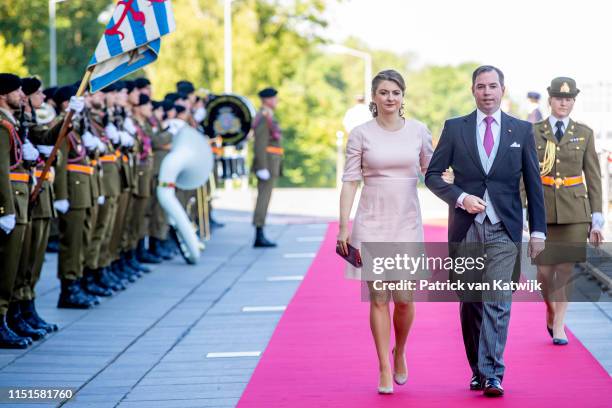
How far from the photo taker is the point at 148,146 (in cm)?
1560

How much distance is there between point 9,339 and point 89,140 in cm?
268

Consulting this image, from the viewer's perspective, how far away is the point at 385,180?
807cm

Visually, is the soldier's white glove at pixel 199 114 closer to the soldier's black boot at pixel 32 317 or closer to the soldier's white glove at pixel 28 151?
the soldier's black boot at pixel 32 317

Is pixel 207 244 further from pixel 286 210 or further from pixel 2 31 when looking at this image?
pixel 2 31

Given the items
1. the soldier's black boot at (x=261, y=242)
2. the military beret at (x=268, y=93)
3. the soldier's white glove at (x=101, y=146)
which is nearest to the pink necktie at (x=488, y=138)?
the soldier's white glove at (x=101, y=146)

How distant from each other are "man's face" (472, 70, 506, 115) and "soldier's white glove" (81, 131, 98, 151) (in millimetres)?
5150

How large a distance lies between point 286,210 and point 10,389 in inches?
782

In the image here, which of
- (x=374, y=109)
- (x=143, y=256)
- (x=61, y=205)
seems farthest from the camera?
A: (x=143, y=256)

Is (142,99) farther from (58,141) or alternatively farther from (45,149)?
(58,141)

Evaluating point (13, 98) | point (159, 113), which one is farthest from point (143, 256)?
point (13, 98)

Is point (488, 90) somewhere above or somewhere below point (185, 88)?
above

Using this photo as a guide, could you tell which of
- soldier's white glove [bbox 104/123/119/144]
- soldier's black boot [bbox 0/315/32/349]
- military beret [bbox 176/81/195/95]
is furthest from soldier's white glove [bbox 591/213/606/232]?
military beret [bbox 176/81/195/95]

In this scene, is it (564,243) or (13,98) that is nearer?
(564,243)

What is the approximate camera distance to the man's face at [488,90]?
7.93 metres
